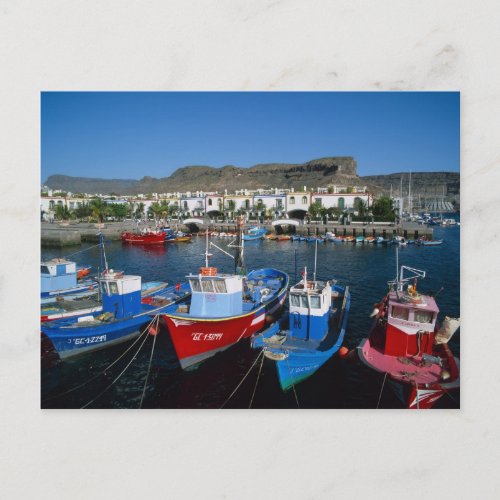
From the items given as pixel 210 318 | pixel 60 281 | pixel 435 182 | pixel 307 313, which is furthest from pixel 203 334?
pixel 435 182

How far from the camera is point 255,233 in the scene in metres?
30.9

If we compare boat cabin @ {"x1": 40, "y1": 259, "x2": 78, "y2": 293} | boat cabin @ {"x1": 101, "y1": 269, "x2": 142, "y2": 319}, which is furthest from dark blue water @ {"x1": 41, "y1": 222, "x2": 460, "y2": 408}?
boat cabin @ {"x1": 40, "y1": 259, "x2": 78, "y2": 293}

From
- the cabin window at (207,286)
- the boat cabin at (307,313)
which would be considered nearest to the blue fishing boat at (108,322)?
the cabin window at (207,286)

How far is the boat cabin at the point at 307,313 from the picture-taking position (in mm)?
7066

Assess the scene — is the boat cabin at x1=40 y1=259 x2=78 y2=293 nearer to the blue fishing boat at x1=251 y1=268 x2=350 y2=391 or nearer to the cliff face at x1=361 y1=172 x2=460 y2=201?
the blue fishing boat at x1=251 y1=268 x2=350 y2=391

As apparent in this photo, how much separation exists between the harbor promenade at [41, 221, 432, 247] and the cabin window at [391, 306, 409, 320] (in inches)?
715

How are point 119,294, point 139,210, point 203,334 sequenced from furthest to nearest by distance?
point 139,210 → point 119,294 → point 203,334
